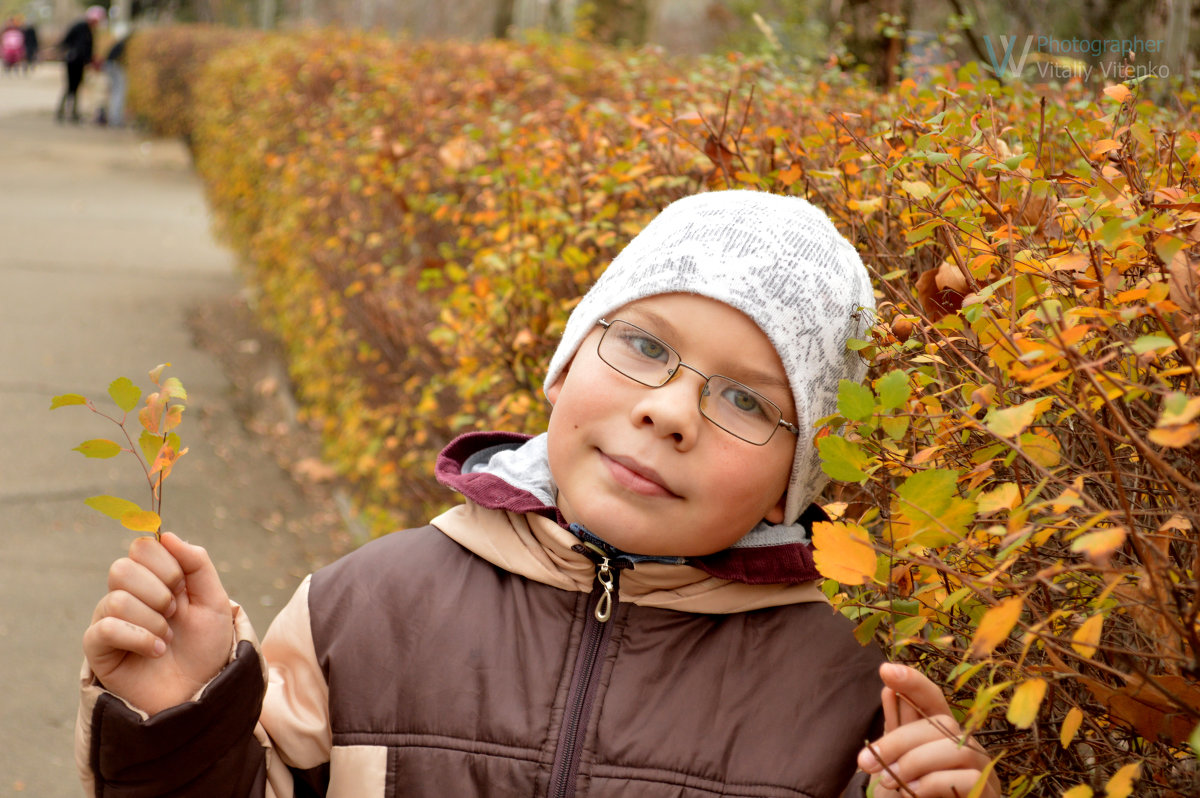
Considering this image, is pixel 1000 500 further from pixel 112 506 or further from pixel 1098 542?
pixel 112 506

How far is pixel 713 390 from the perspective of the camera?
5.26 feet

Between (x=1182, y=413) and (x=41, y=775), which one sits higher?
(x=1182, y=413)

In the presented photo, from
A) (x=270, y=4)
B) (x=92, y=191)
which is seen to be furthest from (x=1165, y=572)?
(x=270, y=4)

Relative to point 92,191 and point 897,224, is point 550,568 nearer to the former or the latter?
point 897,224

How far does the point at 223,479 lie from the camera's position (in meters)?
5.40

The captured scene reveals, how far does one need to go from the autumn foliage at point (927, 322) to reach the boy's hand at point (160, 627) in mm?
826

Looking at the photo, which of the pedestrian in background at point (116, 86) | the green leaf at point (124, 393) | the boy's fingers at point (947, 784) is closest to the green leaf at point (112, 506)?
the green leaf at point (124, 393)

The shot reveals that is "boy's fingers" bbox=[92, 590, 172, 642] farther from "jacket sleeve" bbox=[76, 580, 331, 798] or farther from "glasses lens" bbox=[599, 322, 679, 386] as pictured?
"glasses lens" bbox=[599, 322, 679, 386]

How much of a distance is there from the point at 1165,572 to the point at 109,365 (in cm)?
681

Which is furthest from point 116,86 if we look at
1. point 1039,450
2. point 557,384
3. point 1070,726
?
point 1070,726

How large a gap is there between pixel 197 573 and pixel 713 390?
76 cm

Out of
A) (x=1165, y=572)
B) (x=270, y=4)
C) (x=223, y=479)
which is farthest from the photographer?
(x=270, y=4)

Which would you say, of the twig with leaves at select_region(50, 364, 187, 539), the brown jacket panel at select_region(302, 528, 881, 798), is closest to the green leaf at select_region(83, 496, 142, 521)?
the twig with leaves at select_region(50, 364, 187, 539)

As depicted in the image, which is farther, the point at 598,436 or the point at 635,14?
the point at 635,14
